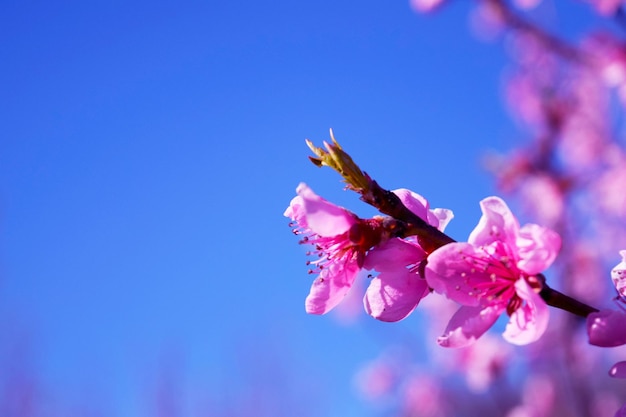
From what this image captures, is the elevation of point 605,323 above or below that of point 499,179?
below

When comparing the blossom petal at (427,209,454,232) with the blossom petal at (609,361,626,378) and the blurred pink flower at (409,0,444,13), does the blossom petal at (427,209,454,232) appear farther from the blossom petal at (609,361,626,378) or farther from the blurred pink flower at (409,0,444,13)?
the blurred pink flower at (409,0,444,13)

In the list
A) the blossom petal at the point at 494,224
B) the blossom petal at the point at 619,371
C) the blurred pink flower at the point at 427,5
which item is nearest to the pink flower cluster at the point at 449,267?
the blossom petal at the point at 494,224

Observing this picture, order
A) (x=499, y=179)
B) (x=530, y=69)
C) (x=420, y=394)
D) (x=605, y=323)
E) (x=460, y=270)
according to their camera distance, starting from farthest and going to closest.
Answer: (x=420, y=394)
(x=530, y=69)
(x=499, y=179)
(x=460, y=270)
(x=605, y=323)

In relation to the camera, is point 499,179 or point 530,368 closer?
point 499,179

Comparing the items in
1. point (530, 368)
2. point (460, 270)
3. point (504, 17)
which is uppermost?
point (504, 17)

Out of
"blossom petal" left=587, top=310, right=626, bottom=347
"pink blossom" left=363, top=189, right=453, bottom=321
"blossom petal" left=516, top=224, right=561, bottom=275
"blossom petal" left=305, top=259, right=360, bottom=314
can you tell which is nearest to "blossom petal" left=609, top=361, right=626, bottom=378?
"blossom petal" left=587, top=310, right=626, bottom=347

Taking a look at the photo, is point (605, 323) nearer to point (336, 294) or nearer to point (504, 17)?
point (336, 294)

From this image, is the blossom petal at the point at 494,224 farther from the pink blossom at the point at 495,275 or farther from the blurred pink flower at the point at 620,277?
the blurred pink flower at the point at 620,277

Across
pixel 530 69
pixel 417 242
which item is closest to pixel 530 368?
pixel 530 69
